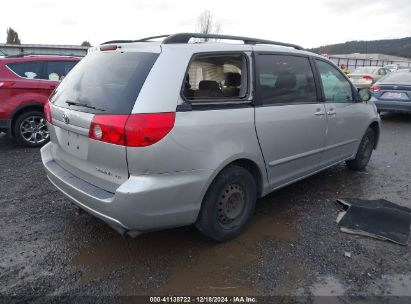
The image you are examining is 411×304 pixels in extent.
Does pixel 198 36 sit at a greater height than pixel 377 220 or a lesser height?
greater

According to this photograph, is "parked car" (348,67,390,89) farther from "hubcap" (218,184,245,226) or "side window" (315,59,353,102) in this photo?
"hubcap" (218,184,245,226)

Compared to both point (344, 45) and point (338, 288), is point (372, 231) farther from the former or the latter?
point (344, 45)

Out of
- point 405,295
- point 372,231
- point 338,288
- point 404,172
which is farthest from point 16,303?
point 404,172

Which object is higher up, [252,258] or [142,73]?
[142,73]

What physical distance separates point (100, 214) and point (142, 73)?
110 centimetres

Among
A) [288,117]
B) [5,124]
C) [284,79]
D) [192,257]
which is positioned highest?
[284,79]

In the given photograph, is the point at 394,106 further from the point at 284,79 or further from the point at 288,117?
the point at 288,117

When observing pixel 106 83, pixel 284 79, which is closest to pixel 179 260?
pixel 106 83

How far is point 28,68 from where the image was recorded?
6.25 meters

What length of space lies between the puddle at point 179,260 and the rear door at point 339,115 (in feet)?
4.56

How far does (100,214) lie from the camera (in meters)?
2.61

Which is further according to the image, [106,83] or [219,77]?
[219,77]

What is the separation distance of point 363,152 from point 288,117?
243 cm

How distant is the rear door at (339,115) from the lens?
413 cm
